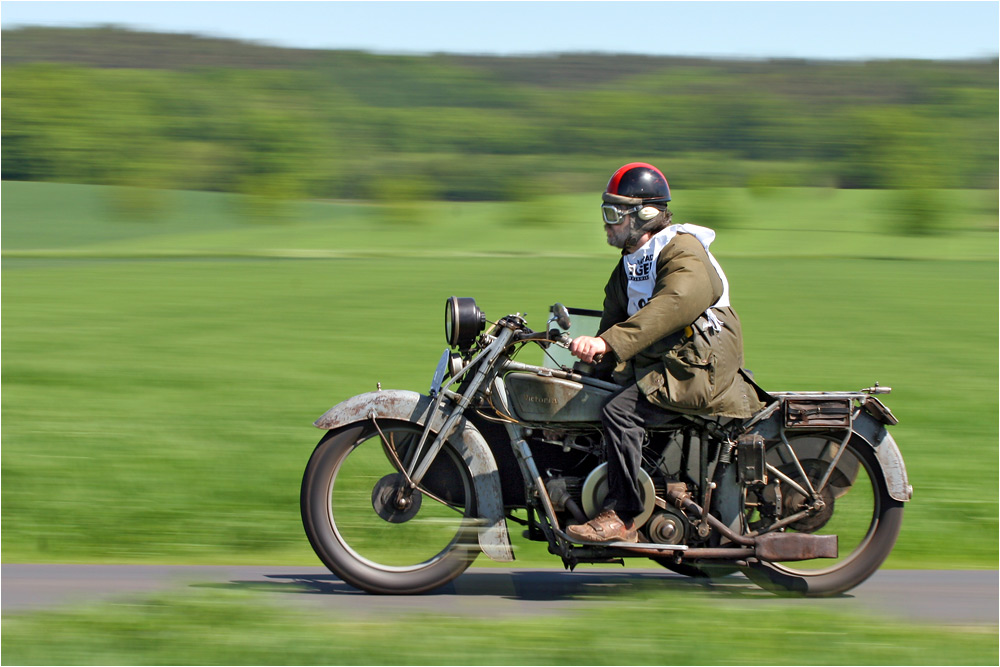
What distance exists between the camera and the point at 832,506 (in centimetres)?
512

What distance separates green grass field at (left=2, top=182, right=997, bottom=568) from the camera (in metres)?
6.47

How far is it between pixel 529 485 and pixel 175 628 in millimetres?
1527

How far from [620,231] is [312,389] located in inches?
233

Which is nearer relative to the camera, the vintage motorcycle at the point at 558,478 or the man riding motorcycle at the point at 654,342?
the man riding motorcycle at the point at 654,342

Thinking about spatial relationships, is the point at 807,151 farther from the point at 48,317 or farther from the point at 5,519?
the point at 5,519

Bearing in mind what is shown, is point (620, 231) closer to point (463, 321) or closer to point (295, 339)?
point (463, 321)

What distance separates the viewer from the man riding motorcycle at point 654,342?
4.66 m

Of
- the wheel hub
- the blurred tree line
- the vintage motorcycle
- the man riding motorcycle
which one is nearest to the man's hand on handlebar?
the man riding motorcycle

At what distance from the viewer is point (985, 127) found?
47500 millimetres

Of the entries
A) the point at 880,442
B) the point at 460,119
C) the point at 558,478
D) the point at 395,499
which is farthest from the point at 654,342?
the point at 460,119

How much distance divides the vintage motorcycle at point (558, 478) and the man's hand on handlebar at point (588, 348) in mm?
207

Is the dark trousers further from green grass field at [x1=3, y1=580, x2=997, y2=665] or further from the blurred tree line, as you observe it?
the blurred tree line

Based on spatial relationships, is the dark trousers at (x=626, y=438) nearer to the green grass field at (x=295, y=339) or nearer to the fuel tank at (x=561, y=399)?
the fuel tank at (x=561, y=399)

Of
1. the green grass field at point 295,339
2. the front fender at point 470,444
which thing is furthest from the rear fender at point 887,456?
the front fender at point 470,444
